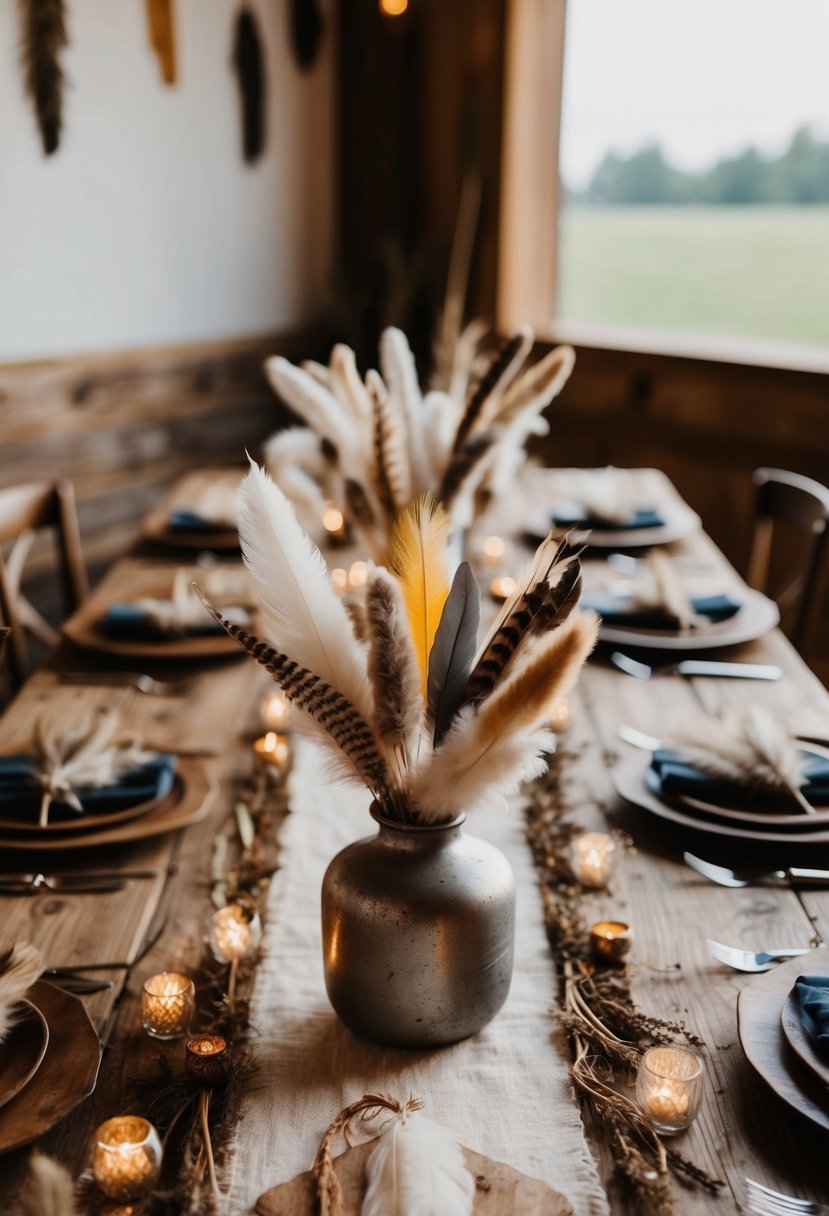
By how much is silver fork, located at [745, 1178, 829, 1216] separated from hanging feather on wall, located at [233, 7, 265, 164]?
3.71 meters

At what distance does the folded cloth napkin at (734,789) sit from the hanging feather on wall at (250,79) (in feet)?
10.6

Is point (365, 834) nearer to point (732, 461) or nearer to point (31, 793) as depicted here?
point (31, 793)

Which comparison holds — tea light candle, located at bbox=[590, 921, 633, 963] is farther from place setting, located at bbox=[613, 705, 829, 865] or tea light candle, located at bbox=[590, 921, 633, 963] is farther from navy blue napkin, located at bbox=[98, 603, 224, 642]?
navy blue napkin, located at bbox=[98, 603, 224, 642]

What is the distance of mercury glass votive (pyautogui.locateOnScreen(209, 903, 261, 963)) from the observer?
947mm

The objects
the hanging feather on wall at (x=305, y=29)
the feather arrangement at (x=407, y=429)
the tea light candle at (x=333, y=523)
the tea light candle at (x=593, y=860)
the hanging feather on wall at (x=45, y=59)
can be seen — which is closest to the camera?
the tea light candle at (x=593, y=860)

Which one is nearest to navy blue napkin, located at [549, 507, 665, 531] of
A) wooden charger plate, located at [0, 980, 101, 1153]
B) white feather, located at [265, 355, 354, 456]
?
white feather, located at [265, 355, 354, 456]

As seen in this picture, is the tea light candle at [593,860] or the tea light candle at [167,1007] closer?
the tea light candle at [167,1007]

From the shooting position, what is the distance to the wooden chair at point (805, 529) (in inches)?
83.4

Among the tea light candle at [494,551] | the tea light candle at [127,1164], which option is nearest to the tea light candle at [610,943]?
the tea light candle at [127,1164]

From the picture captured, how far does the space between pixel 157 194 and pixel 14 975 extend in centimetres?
311

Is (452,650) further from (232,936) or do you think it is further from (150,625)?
(150,625)

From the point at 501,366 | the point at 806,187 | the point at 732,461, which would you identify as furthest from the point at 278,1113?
the point at 806,187

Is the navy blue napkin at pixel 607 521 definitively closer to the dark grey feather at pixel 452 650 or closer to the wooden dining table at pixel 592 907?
the wooden dining table at pixel 592 907

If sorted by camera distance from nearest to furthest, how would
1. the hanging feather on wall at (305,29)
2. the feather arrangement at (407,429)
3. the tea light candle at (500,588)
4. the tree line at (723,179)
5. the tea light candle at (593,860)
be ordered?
the tea light candle at (593,860), the feather arrangement at (407,429), the tea light candle at (500,588), the tree line at (723,179), the hanging feather on wall at (305,29)
